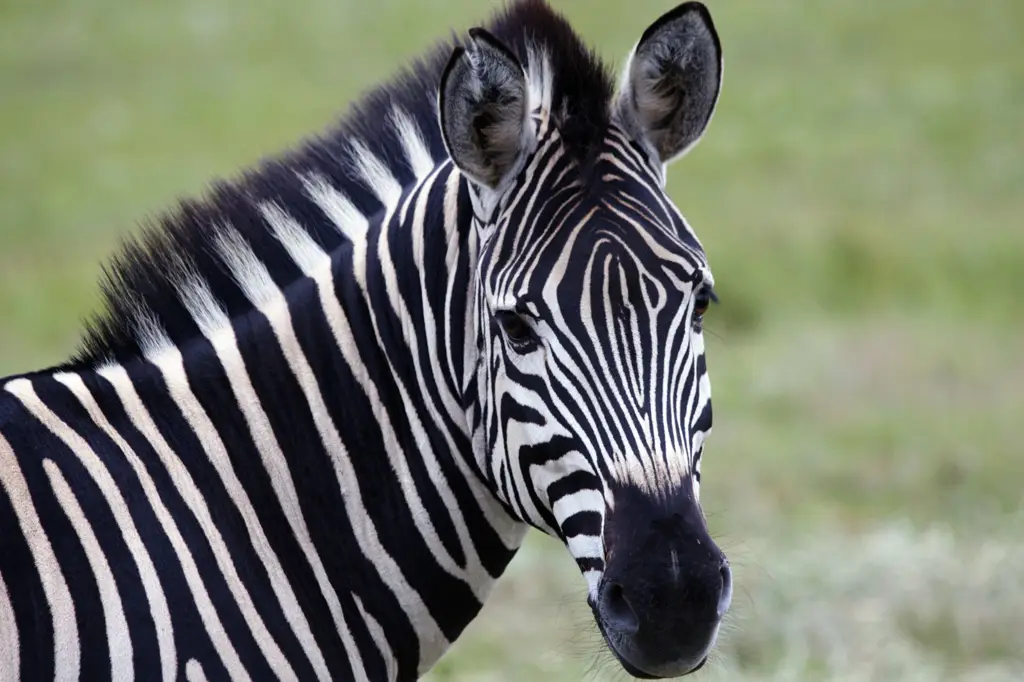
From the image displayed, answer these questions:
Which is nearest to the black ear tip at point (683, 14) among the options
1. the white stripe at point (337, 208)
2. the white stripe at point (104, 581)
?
the white stripe at point (337, 208)

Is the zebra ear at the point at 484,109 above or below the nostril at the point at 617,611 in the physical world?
above

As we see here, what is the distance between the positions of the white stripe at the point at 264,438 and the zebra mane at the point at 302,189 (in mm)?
46

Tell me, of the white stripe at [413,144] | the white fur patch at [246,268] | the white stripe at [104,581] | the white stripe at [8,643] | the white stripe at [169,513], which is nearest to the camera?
the white stripe at [8,643]

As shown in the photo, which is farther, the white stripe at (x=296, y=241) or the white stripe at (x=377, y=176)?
the white stripe at (x=377, y=176)

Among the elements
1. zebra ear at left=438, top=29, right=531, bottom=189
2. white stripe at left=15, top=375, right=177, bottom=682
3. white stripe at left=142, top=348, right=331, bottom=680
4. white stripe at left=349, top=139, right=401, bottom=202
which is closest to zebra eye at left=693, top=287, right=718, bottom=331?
zebra ear at left=438, top=29, right=531, bottom=189

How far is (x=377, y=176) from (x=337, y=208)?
179mm

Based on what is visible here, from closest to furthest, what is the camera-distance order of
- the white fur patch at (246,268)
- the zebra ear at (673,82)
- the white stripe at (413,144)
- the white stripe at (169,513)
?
1. the white stripe at (169,513)
2. the zebra ear at (673,82)
3. the white fur patch at (246,268)
4. the white stripe at (413,144)

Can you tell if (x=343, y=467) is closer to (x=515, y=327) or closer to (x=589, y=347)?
(x=515, y=327)

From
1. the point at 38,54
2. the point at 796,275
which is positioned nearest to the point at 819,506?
the point at 796,275

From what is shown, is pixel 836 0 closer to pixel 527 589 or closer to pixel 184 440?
pixel 527 589

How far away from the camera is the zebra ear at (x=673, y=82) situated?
11.7ft

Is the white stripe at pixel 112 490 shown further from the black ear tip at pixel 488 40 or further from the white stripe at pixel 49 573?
the black ear tip at pixel 488 40

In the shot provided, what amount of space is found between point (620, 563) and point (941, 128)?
2157cm

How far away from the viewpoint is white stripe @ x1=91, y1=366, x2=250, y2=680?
330cm
